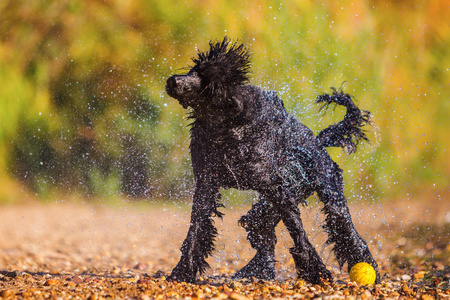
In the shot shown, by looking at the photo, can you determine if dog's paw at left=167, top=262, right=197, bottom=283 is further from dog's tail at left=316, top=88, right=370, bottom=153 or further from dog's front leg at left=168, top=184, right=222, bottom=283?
dog's tail at left=316, top=88, right=370, bottom=153

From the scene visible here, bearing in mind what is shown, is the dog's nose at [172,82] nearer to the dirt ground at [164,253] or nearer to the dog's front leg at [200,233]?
the dog's front leg at [200,233]

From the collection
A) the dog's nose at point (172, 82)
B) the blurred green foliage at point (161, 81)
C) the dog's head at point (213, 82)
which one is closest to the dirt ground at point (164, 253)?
the blurred green foliage at point (161, 81)

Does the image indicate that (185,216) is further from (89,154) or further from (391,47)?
(391,47)

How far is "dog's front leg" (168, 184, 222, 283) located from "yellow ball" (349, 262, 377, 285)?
4.30 feet

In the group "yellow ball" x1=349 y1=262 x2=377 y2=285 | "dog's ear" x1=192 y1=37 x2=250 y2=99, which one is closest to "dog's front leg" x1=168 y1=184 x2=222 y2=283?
"dog's ear" x1=192 y1=37 x2=250 y2=99

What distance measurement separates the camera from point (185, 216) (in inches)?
338

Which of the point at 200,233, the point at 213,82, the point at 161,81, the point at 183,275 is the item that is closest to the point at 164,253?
the point at 183,275

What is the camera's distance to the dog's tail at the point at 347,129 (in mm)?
4176

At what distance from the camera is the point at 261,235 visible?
4.30 metres

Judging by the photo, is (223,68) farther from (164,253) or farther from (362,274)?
(164,253)

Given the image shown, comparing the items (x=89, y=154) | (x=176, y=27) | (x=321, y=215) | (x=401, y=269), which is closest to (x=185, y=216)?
(x=89, y=154)

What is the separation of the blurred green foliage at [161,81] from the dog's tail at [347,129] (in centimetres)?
365

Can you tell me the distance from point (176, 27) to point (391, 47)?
4285 mm

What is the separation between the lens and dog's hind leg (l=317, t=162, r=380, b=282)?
378cm
